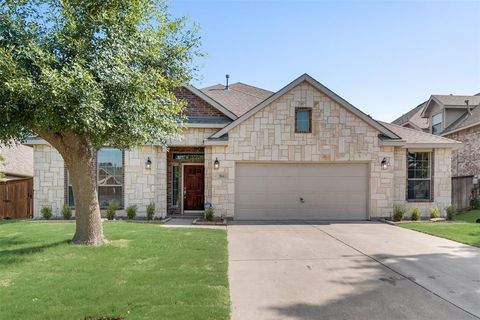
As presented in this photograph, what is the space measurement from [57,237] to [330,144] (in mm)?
10064

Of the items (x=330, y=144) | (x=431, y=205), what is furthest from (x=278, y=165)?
Answer: (x=431, y=205)

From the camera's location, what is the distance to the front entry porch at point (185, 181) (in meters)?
→ 15.4

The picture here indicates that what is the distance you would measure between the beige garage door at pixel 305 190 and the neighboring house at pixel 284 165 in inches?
1.6

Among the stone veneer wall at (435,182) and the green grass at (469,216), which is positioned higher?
the stone veneer wall at (435,182)

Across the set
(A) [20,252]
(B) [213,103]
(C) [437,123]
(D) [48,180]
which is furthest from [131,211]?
(C) [437,123]

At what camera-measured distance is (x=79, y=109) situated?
650 cm

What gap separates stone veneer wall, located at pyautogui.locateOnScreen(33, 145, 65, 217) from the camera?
14.2 m

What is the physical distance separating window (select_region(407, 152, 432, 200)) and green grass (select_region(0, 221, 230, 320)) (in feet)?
30.5

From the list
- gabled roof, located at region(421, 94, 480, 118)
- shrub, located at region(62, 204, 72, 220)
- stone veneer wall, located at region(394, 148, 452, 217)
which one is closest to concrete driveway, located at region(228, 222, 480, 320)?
stone veneer wall, located at region(394, 148, 452, 217)

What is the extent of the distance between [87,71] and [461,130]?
21.7 meters

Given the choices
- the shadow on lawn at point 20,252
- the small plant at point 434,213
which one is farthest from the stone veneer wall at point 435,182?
the shadow on lawn at point 20,252

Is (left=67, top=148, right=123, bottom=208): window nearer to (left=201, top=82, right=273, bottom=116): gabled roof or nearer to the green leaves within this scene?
(left=201, top=82, right=273, bottom=116): gabled roof

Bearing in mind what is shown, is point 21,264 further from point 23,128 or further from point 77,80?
point 77,80

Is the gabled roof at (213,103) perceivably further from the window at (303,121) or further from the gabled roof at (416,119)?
the gabled roof at (416,119)
